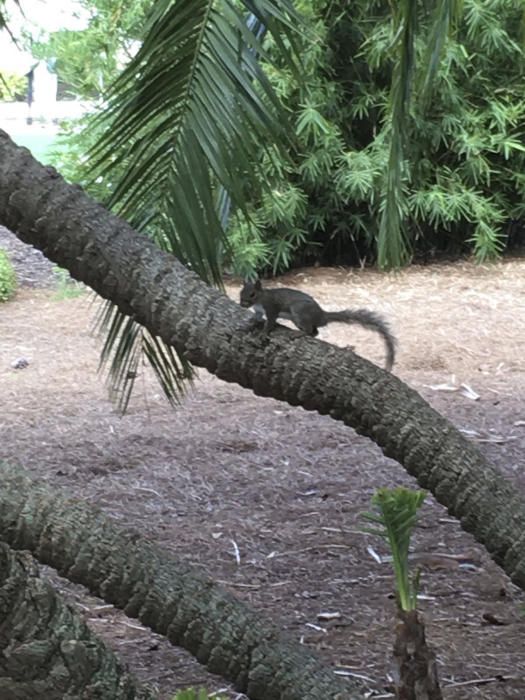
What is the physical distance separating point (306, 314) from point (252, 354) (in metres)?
1.14

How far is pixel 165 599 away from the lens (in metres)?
1.51

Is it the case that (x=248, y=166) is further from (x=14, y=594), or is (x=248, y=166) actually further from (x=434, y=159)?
(x=434, y=159)

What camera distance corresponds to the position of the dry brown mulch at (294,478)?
3.13 meters

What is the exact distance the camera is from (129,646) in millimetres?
3113

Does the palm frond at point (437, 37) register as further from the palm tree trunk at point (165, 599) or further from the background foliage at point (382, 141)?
the background foliage at point (382, 141)

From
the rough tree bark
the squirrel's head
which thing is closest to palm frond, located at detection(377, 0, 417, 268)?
the squirrel's head

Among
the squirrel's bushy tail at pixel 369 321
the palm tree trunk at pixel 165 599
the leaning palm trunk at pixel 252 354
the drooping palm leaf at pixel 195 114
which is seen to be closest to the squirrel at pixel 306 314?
the squirrel's bushy tail at pixel 369 321

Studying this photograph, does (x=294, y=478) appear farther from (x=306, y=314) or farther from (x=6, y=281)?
(x=6, y=281)

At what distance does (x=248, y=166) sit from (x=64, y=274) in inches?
284

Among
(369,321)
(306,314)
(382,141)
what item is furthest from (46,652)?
(382,141)

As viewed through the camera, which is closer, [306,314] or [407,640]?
[407,640]

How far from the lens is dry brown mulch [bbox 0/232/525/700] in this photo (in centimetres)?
313

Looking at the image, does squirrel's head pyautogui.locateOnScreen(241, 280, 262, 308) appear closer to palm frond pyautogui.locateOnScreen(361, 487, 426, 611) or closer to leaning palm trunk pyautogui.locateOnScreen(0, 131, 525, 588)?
leaning palm trunk pyautogui.locateOnScreen(0, 131, 525, 588)

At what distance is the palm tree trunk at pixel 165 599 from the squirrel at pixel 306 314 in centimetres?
117
